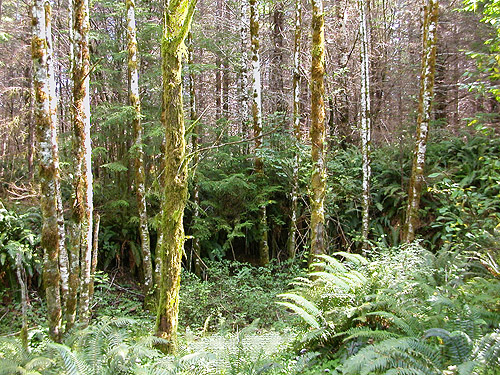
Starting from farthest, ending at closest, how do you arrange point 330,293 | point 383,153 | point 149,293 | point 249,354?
point 383,153
point 149,293
point 330,293
point 249,354

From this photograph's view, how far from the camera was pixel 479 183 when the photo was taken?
339 inches

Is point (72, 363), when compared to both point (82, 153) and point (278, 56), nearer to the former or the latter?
point (82, 153)

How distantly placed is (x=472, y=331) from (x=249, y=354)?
84.7 inches

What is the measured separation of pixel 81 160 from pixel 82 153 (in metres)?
0.11

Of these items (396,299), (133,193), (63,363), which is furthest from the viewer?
(133,193)

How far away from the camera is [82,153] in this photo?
5238 mm

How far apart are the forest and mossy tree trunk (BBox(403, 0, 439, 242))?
0.11 feet

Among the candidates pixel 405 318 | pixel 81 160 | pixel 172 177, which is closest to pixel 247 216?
pixel 81 160

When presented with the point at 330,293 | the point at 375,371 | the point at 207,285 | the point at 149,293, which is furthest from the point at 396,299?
the point at 149,293

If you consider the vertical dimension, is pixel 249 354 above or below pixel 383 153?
below

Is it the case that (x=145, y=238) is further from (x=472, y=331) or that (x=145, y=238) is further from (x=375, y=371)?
(x=472, y=331)

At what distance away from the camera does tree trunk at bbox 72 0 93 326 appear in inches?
203

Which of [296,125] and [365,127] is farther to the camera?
[296,125]

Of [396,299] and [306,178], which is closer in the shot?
[396,299]
